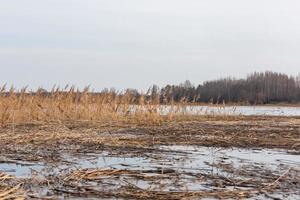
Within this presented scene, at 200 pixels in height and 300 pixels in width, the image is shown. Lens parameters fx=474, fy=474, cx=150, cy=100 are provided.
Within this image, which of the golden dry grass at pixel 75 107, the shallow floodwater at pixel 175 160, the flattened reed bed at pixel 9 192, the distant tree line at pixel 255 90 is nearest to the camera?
the flattened reed bed at pixel 9 192

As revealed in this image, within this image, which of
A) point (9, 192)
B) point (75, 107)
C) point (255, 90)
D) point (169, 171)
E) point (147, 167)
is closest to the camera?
point (9, 192)

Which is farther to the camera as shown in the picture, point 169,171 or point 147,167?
point 147,167

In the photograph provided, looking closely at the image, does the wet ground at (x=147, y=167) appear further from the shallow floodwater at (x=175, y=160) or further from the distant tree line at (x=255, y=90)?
the distant tree line at (x=255, y=90)

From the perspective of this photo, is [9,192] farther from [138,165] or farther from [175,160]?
[175,160]

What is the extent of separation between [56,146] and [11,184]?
4972 mm

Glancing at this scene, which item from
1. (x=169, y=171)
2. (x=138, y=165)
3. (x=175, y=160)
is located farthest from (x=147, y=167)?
(x=175, y=160)

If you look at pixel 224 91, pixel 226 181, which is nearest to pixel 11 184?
pixel 226 181

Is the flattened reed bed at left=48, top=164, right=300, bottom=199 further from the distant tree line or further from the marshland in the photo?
the distant tree line

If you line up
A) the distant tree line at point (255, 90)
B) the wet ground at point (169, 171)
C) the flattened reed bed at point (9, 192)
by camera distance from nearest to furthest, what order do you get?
1. the flattened reed bed at point (9, 192)
2. the wet ground at point (169, 171)
3. the distant tree line at point (255, 90)

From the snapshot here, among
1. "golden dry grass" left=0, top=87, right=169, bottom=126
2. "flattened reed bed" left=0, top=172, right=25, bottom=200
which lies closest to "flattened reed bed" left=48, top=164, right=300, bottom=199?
"flattened reed bed" left=0, top=172, right=25, bottom=200

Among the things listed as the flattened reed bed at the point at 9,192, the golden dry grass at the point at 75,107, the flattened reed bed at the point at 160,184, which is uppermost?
the golden dry grass at the point at 75,107

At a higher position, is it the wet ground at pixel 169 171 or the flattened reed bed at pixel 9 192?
the flattened reed bed at pixel 9 192

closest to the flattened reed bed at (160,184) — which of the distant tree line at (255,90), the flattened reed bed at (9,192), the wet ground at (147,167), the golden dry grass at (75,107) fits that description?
the wet ground at (147,167)

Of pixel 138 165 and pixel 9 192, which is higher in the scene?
pixel 9 192
